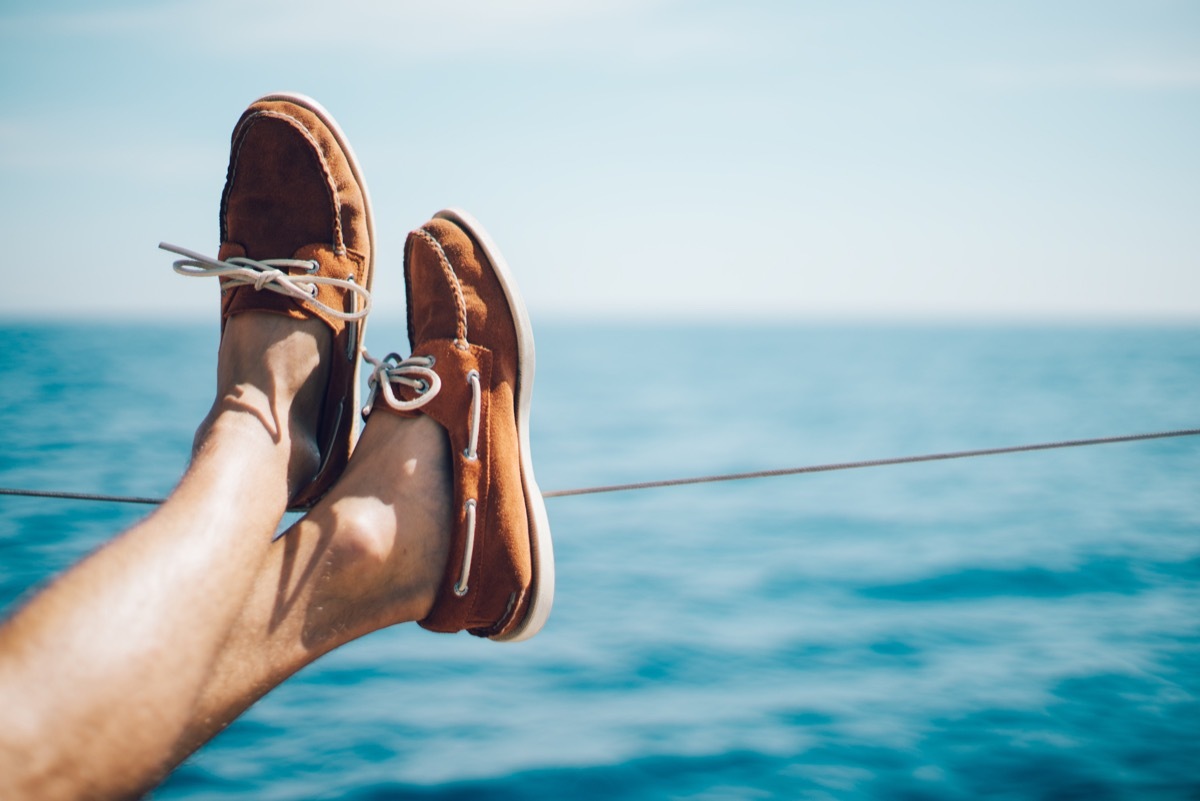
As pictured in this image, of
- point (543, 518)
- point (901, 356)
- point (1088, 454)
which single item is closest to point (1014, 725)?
point (543, 518)

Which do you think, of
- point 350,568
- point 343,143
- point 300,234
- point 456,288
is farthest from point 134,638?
point 343,143

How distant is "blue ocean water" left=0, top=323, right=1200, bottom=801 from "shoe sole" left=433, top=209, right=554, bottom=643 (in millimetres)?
643

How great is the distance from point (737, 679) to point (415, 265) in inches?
141

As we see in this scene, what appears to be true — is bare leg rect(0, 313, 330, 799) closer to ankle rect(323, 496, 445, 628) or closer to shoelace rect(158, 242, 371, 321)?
ankle rect(323, 496, 445, 628)

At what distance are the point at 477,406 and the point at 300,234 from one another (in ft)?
1.57

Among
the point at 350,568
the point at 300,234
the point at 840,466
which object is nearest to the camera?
the point at 350,568

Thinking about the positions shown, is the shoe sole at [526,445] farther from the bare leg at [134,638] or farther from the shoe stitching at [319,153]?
the bare leg at [134,638]

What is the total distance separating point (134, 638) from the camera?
906 mm

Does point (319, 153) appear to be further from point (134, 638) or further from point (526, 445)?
point (134, 638)

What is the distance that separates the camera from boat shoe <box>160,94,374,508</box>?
155 cm

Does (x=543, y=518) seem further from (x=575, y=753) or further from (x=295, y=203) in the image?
(x=575, y=753)

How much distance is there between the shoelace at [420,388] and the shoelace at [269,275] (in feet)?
0.35

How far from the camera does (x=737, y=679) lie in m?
4.68

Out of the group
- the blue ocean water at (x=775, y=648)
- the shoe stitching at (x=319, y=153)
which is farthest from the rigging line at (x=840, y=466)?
the blue ocean water at (x=775, y=648)
